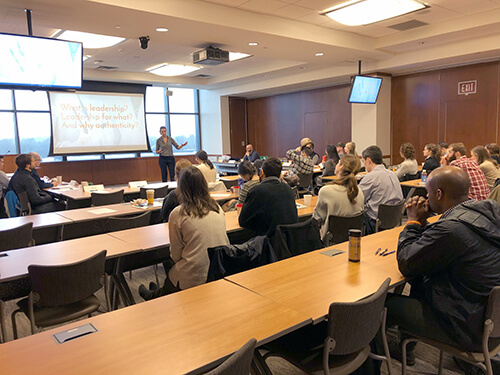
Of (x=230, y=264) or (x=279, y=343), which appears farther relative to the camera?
(x=230, y=264)

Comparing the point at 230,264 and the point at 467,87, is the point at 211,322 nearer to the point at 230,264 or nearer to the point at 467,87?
the point at 230,264

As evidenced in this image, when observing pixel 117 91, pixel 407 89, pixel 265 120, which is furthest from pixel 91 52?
pixel 407 89

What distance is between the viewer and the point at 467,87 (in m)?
8.07

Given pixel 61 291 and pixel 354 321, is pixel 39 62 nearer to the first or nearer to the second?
pixel 61 291

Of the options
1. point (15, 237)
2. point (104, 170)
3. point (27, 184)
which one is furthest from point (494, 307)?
point (104, 170)

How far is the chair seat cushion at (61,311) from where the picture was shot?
2.38m

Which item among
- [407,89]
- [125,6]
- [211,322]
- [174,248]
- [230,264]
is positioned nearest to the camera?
[211,322]

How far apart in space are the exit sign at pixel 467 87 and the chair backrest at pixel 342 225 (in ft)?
20.4

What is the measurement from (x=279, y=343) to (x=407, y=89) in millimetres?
8540

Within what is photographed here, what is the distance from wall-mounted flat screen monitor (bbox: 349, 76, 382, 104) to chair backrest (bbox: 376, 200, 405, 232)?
447 centimetres

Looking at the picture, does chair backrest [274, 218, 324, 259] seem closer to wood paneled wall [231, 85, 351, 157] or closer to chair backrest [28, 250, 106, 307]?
chair backrest [28, 250, 106, 307]

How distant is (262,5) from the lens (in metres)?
5.23

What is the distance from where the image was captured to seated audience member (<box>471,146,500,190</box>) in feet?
16.2

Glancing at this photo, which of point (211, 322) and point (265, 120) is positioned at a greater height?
point (265, 120)
